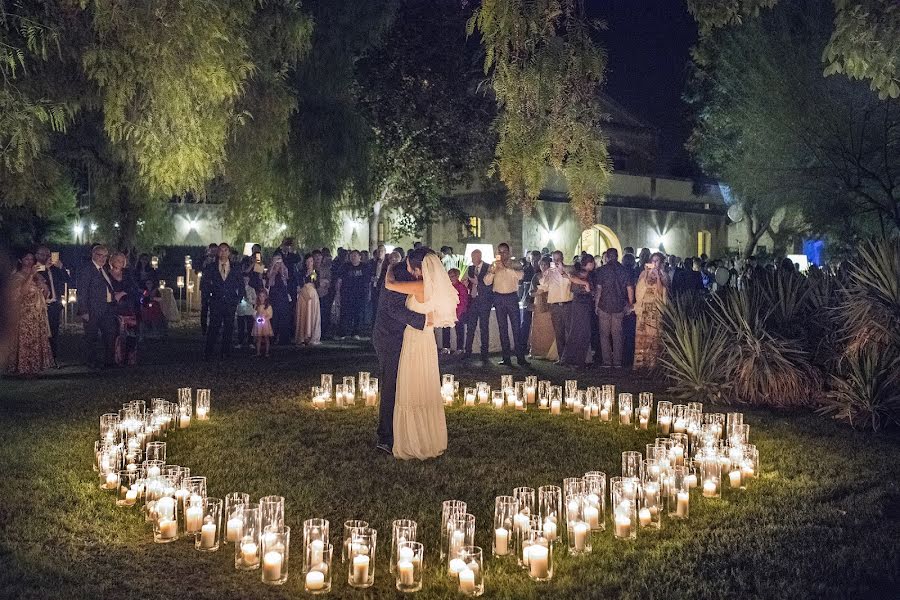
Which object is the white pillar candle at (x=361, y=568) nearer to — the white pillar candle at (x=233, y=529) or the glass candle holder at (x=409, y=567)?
the glass candle holder at (x=409, y=567)

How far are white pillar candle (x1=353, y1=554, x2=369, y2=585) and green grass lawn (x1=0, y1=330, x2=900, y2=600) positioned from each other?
132mm

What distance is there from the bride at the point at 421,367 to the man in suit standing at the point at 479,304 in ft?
23.6

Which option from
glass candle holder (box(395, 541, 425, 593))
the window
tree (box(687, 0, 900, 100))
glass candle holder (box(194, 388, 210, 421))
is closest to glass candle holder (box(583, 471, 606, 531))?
glass candle holder (box(395, 541, 425, 593))

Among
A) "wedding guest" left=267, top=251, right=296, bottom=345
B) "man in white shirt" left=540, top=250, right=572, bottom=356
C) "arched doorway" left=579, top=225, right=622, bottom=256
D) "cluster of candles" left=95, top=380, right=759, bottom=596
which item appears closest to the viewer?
"cluster of candles" left=95, top=380, right=759, bottom=596

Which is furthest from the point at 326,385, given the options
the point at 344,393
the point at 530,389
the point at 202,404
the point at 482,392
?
the point at 530,389

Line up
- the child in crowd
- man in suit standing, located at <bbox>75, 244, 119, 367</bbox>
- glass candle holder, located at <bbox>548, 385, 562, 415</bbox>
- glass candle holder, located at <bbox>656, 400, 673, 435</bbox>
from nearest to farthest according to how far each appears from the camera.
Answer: glass candle holder, located at <bbox>656, 400, 673, 435</bbox> < glass candle holder, located at <bbox>548, 385, 562, 415</bbox> < man in suit standing, located at <bbox>75, 244, 119, 367</bbox> < the child in crowd

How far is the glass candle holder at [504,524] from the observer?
20.2 feet

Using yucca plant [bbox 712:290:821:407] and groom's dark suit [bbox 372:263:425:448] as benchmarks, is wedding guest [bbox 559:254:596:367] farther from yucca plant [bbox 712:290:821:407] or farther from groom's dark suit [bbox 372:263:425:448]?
groom's dark suit [bbox 372:263:425:448]

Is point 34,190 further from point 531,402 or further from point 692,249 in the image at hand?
point 692,249

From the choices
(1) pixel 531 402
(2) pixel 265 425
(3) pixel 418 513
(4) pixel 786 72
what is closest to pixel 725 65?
(4) pixel 786 72

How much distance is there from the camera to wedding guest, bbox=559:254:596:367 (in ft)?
52.6

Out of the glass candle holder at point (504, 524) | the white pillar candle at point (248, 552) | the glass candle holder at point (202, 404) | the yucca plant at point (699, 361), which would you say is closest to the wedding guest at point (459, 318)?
the yucca plant at point (699, 361)

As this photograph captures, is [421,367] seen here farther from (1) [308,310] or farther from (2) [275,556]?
(1) [308,310]

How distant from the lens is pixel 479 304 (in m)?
16.4
